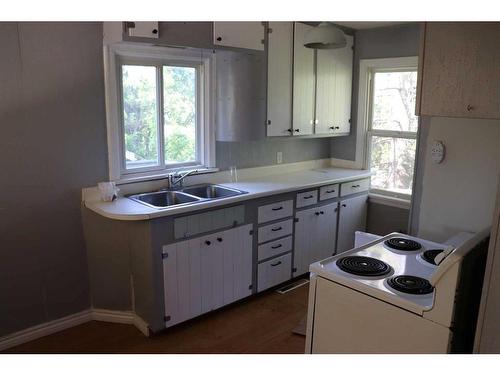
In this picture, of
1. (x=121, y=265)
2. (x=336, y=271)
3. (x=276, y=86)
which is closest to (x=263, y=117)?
(x=276, y=86)

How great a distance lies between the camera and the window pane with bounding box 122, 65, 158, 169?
310cm

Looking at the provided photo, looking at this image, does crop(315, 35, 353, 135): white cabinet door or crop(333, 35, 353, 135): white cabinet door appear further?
crop(333, 35, 353, 135): white cabinet door

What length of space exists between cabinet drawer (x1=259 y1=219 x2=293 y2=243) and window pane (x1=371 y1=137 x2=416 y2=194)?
1.28 m

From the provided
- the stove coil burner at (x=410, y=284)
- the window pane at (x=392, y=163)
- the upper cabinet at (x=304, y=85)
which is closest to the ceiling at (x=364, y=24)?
the upper cabinet at (x=304, y=85)

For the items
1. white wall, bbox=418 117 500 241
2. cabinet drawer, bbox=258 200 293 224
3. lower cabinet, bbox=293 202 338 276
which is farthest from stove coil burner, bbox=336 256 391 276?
lower cabinet, bbox=293 202 338 276

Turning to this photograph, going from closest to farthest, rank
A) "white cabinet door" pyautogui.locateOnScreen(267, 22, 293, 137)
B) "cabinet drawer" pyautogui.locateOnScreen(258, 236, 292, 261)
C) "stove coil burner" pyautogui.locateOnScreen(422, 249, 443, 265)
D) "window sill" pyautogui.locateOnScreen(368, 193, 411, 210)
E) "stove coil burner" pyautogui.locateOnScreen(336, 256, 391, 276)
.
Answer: "stove coil burner" pyautogui.locateOnScreen(336, 256, 391, 276) → "stove coil burner" pyautogui.locateOnScreen(422, 249, 443, 265) → "cabinet drawer" pyautogui.locateOnScreen(258, 236, 292, 261) → "white cabinet door" pyautogui.locateOnScreen(267, 22, 293, 137) → "window sill" pyautogui.locateOnScreen(368, 193, 411, 210)

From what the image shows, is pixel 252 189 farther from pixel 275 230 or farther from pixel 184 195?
pixel 184 195

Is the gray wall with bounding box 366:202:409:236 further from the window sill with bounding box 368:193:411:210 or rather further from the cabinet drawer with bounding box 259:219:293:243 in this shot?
the cabinet drawer with bounding box 259:219:293:243

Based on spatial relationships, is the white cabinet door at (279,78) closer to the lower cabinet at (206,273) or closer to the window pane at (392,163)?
the lower cabinet at (206,273)

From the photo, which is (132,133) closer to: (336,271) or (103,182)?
(103,182)

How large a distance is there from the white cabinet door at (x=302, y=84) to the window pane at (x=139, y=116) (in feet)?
4.03

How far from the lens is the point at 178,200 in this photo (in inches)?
127

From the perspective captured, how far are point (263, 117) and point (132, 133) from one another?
106 centimetres

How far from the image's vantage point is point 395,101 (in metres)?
4.09
